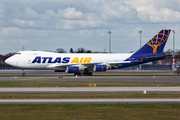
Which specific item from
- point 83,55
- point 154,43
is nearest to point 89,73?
point 83,55

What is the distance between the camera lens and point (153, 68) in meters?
106

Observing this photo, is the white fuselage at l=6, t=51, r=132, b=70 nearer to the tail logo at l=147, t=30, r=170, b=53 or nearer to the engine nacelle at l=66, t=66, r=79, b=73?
the engine nacelle at l=66, t=66, r=79, b=73

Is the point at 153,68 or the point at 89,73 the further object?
the point at 153,68

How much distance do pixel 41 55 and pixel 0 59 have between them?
10639 centimetres
